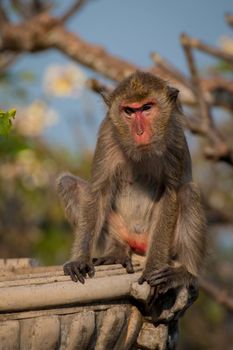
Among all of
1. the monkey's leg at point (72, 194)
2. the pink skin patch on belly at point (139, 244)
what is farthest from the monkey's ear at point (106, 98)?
the pink skin patch on belly at point (139, 244)

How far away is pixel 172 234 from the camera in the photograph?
5258mm

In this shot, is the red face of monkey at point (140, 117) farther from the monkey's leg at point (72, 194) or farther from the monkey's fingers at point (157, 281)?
the monkey's fingers at point (157, 281)

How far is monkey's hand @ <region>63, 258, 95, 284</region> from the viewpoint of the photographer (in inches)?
165

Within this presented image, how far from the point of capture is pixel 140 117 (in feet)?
17.3

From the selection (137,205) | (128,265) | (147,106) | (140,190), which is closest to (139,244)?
(137,205)

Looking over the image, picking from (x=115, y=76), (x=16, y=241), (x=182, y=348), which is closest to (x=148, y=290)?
(x=115, y=76)

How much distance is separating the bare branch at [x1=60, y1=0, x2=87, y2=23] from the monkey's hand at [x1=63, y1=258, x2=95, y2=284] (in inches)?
173

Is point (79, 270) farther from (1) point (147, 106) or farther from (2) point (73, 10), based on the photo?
(2) point (73, 10)

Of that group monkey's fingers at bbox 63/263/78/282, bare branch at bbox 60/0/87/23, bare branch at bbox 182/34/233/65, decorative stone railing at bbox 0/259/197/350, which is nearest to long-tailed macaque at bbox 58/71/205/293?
monkey's fingers at bbox 63/263/78/282

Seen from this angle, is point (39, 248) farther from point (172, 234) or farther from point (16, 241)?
point (172, 234)

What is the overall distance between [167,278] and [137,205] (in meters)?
0.96

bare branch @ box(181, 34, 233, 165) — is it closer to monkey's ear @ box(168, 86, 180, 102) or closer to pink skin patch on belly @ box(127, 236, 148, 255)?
monkey's ear @ box(168, 86, 180, 102)

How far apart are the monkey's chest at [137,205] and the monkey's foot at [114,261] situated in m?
0.41

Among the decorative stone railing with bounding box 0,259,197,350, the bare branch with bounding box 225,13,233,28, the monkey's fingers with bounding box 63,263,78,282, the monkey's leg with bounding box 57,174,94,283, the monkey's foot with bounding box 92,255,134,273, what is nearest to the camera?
the decorative stone railing with bounding box 0,259,197,350
